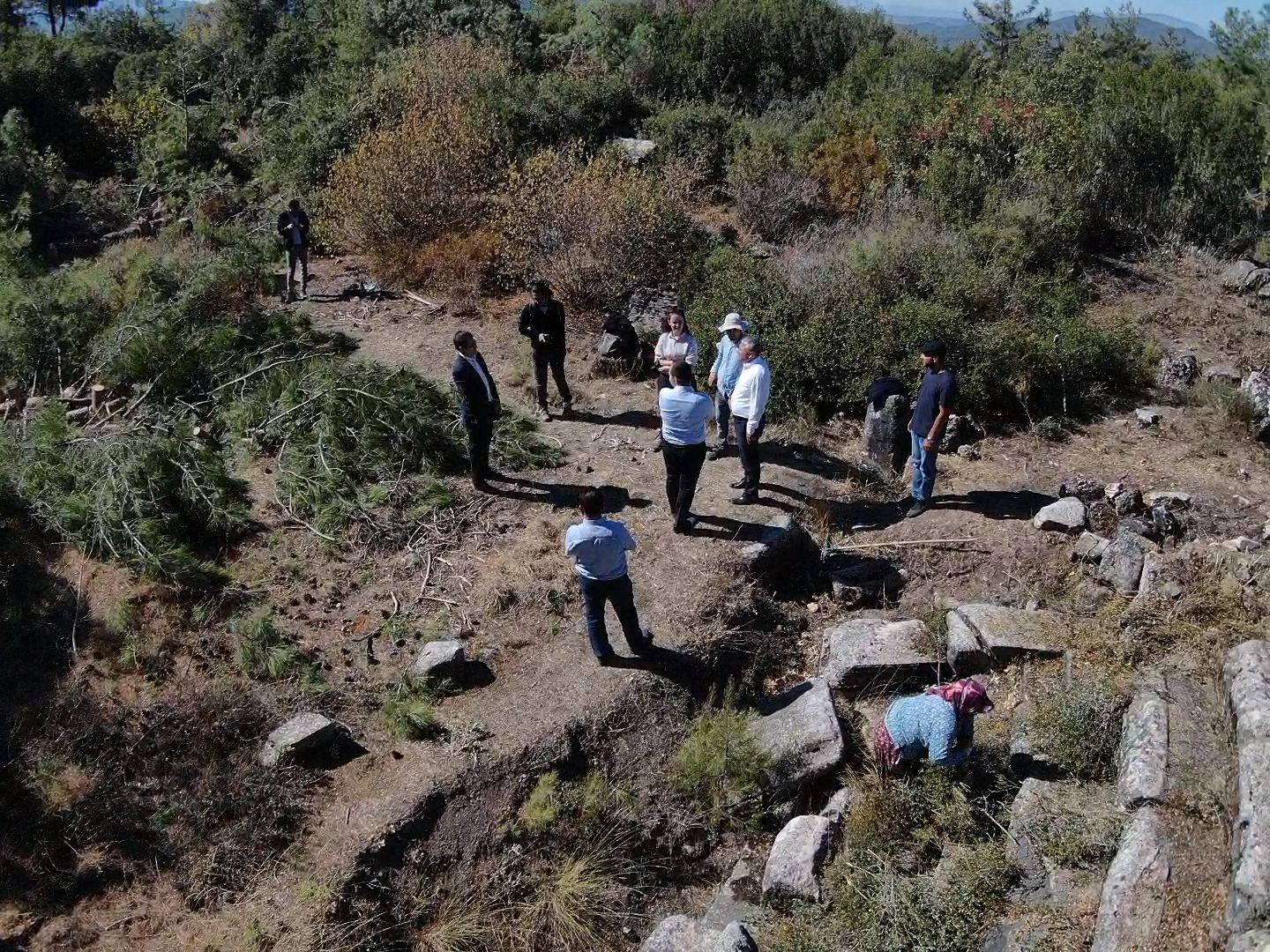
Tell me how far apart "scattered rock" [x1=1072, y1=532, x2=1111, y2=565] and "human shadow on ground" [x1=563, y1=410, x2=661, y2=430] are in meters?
4.09

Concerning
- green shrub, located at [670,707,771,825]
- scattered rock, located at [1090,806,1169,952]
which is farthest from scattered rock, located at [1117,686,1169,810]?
green shrub, located at [670,707,771,825]

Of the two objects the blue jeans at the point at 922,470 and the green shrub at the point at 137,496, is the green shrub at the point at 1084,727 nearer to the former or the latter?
the blue jeans at the point at 922,470

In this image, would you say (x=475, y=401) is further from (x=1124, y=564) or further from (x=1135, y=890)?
(x=1135, y=890)

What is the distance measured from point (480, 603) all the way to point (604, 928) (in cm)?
267

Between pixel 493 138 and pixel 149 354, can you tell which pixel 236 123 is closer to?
pixel 493 138

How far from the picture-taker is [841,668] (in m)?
6.93

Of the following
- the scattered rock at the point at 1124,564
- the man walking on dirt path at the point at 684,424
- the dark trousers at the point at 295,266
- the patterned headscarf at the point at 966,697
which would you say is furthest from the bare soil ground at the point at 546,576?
the dark trousers at the point at 295,266

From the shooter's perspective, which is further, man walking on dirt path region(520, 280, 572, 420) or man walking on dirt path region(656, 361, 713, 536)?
man walking on dirt path region(520, 280, 572, 420)

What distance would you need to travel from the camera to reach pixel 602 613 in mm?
6605

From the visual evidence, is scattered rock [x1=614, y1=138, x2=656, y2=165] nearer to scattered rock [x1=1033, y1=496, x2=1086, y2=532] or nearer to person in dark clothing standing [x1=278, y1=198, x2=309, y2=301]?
person in dark clothing standing [x1=278, y1=198, x2=309, y2=301]

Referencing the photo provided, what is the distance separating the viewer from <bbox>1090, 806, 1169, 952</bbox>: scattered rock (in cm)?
449

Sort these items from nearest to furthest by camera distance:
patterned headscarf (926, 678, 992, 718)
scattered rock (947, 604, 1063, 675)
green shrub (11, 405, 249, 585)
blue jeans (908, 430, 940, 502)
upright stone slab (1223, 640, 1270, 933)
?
upright stone slab (1223, 640, 1270, 933) < patterned headscarf (926, 678, 992, 718) < scattered rock (947, 604, 1063, 675) < green shrub (11, 405, 249, 585) < blue jeans (908, 430, 940, 502)

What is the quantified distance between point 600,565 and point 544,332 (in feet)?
12.4

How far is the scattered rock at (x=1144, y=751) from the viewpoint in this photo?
17.4ft
